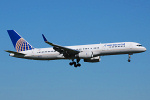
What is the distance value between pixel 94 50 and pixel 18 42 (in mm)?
17228

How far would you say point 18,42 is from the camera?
62.9 meters

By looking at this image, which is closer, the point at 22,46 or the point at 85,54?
the point at 85,54

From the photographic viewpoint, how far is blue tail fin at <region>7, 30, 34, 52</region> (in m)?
61.5

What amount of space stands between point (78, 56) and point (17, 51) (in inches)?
543

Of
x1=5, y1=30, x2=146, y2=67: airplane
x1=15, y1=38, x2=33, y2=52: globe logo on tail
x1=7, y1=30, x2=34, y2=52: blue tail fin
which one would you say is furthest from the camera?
x1=7, y1=30, x2=34, y2=52: blue tail fin

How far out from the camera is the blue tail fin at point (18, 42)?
2422 inches

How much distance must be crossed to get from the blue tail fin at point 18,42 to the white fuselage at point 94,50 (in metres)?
2.74

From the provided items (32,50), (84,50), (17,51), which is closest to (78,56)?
(84,50)

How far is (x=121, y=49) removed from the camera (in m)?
54.2

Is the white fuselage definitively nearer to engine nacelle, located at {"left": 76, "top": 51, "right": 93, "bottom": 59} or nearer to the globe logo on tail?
engine nacelle, located at {"left": 76, "top": 51, "right": 93, "bottom": 59}

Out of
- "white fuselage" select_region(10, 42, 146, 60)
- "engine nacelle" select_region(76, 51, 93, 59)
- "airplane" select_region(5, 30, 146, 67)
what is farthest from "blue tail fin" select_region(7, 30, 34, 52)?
"engine nacelle" select_region(76, 51, 93, 59)

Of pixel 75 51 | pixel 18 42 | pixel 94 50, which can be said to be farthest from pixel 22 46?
pixel 94 50

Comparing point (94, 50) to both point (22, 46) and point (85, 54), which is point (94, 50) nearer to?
point (85, 54)

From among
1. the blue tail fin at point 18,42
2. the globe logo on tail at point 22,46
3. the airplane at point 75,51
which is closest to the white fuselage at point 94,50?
the airplane at point 75,51
